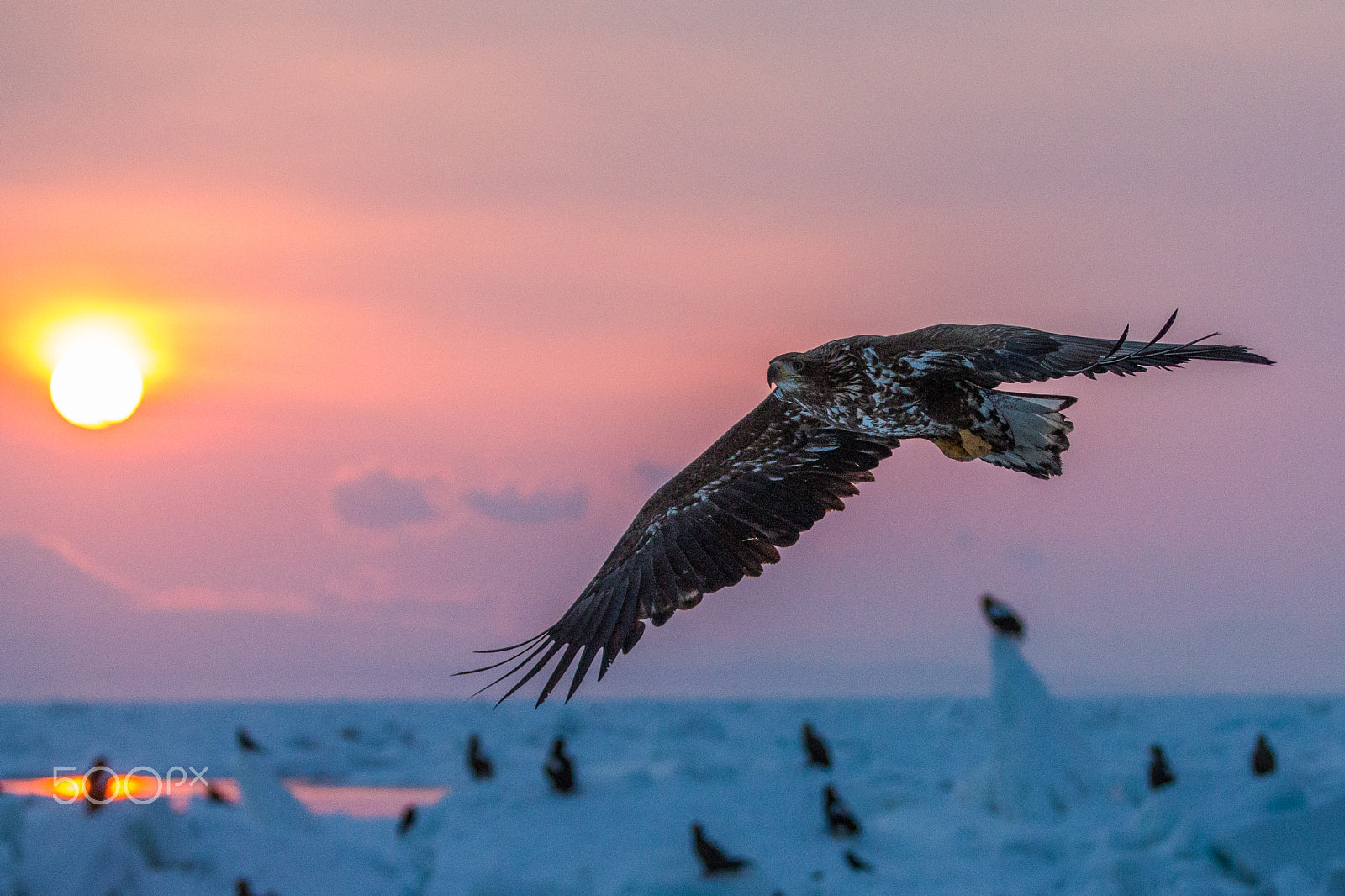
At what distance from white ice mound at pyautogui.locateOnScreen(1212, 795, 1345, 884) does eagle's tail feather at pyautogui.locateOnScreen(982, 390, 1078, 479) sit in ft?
33.7

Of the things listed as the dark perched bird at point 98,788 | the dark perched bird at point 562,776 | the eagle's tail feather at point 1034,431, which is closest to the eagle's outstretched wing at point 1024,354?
the eagle's tail feather at point 1034,431

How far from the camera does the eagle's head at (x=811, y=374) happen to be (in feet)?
23.3

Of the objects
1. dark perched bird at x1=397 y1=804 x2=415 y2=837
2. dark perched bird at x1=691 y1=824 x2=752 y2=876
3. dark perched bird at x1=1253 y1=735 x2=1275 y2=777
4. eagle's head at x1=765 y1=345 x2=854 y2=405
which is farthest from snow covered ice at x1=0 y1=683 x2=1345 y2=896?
eagle's head at x1=765 y1=345 x2=854 y2=405

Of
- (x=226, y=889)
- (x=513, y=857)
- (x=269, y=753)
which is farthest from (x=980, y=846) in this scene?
(x=269, y=753)

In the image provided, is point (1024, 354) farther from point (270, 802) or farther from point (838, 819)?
point (270, 802)

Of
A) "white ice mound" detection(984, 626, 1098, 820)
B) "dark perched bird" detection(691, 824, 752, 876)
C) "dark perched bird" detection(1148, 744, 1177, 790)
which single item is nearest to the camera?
"dark perched bird" detection(691, 824, 752, 876)

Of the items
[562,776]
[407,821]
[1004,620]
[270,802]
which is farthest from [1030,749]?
[270,802]

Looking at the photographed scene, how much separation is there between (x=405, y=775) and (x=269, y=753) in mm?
7661

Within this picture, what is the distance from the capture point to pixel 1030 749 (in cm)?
1942

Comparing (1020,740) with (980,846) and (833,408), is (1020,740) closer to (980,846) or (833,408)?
(980,846)

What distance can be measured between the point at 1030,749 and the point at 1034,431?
13.2 meters

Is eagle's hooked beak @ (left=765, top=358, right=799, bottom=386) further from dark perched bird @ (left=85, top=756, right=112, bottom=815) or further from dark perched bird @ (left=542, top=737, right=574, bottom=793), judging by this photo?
dark perched bird @ (left=542, top=737, right=574, bottom=793)

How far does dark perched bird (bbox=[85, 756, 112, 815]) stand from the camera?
16.9 meters

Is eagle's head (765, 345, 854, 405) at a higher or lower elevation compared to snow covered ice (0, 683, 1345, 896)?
higher
